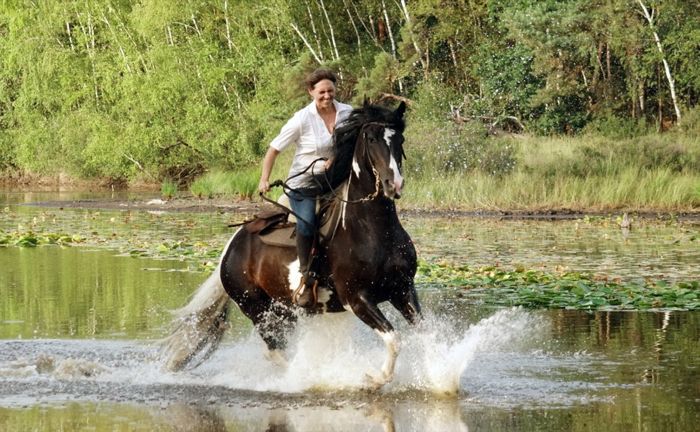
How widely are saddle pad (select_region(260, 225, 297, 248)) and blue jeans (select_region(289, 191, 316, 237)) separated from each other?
0.27 metres

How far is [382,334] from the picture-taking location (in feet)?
29.8

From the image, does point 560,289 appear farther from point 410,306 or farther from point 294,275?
point 410,306

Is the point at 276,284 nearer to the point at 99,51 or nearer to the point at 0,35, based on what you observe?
the point at 99,51

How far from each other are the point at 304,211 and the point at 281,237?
443 millimetres

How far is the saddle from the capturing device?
952 centimetres

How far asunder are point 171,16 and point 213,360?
116 ft

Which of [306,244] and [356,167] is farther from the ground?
[356,167]

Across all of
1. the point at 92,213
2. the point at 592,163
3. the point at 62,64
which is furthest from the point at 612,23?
the point at 62,64

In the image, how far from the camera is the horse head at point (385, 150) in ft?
28.7

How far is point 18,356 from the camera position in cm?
1095

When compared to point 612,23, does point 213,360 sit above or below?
below

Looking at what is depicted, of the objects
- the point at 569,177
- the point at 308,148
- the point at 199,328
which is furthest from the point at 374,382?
the point at 569,177

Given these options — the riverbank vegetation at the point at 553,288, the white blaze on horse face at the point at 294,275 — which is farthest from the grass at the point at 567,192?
the white blaze on horse face at the point at 294,275

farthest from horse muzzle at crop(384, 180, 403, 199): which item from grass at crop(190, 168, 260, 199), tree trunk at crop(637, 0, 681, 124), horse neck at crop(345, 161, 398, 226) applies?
grass at crop(190, 168, 260, 199)
